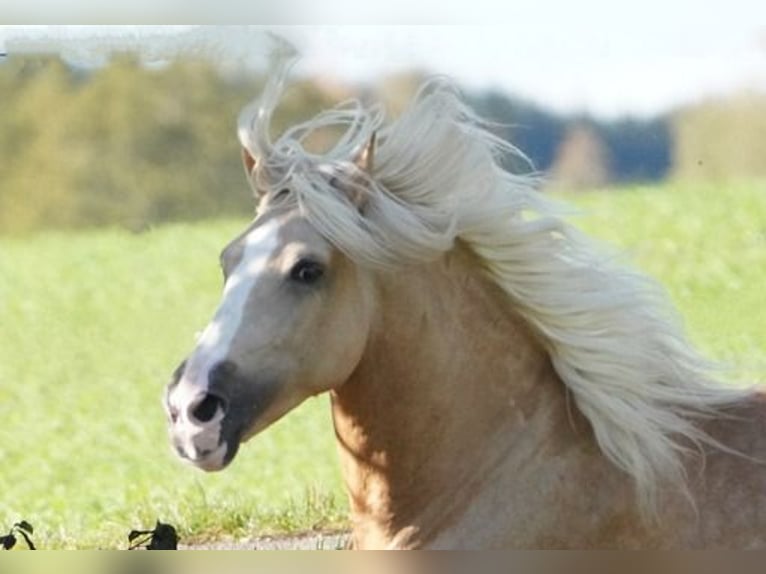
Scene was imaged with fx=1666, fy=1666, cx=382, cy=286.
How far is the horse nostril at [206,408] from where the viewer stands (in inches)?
117

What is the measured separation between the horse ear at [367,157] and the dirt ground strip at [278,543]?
72.3 inches

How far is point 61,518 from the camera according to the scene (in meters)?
5.85

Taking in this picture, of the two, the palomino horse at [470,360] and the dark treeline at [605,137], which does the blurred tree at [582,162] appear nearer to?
the dark treeline at [605,137]

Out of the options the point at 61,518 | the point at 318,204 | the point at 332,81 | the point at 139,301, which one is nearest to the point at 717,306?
the point at 332,81

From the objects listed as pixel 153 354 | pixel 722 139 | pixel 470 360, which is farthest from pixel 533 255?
pixel 722 139

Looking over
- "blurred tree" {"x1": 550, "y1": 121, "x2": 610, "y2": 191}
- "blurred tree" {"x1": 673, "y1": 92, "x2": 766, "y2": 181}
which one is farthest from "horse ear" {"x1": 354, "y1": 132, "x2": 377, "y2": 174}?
"blurred tree" {"x1": 673, "y1": 92, "x2": 766, "y2": 181}

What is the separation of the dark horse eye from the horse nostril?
282 mm

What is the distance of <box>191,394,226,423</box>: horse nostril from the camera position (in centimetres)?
297

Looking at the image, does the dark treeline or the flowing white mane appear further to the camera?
the dark treeline

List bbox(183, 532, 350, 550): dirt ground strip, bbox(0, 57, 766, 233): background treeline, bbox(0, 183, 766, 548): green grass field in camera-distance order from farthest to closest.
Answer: bbox(0, 57, 766, 233): background treeline, bbox(0, 183, 766, 548): green grass field, bbox(183, 532, 350, 550): dirt ground strip

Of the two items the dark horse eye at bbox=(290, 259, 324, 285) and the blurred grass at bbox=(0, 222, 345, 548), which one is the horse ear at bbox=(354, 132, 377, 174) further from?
the blurred grass at bbox=(0, 222, 345, 548)

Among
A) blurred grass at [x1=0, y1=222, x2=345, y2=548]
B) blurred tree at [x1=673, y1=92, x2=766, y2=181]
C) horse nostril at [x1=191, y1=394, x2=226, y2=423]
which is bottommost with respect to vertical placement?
blurred grass at [x1=0, y1=222, x2=345, y2=548]

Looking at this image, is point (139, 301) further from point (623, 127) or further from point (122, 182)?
point (623, 127)

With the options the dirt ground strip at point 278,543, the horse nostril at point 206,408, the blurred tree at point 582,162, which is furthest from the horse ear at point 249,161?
the blurred tree at point 582,162
